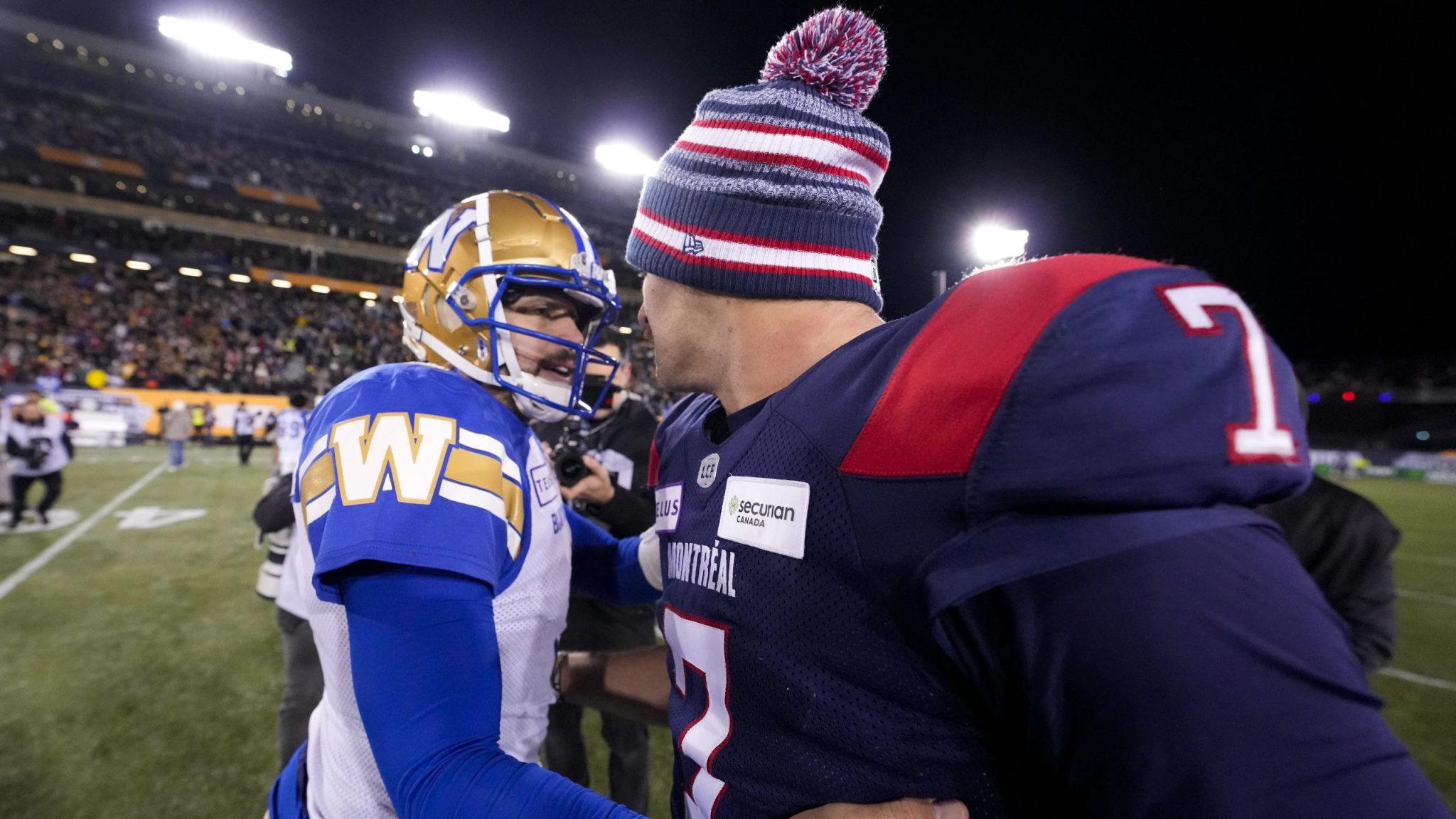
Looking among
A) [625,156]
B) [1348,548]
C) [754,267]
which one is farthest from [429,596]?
[625,156]

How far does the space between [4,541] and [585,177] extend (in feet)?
124

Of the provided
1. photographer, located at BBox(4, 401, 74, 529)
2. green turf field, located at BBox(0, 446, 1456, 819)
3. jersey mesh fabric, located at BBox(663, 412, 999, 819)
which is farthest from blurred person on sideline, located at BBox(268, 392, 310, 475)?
jersey mesh fabric, located at BBox(663, 412, 999, 819)

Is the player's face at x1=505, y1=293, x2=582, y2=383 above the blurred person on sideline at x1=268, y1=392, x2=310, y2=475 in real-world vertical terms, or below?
above

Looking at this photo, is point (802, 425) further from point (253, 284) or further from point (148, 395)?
point (253, 284)

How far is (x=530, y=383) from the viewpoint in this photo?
198 cm

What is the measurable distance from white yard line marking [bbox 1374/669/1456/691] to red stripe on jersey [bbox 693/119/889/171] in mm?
7395

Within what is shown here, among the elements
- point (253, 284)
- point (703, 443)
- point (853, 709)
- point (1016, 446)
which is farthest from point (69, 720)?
point (253, 284)

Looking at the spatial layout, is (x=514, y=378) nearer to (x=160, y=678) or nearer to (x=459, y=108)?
(x=160, y=678)

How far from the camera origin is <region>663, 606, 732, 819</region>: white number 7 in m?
1.07

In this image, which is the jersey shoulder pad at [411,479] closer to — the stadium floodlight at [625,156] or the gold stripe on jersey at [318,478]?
the gold stripe on jersey at [318,478]

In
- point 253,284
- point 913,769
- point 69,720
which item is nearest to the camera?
point 913,769

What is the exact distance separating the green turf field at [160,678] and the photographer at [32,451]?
28.4 inches

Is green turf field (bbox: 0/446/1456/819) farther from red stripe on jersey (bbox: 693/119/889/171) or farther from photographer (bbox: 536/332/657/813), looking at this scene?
red stripe on jersey (bbox: 693/119/889/171)

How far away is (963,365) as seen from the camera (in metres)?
0.74
